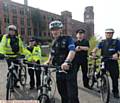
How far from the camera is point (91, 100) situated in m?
7.31

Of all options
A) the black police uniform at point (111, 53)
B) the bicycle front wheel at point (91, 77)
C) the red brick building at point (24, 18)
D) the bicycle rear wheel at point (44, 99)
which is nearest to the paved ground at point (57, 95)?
the bicycle front wheel at point (91, 77)

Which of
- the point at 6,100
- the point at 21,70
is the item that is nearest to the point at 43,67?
the point at 6,100

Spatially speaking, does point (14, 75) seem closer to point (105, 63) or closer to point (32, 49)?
point (32, 49)

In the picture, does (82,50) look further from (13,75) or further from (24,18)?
(24,18)

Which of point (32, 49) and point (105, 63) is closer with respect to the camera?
point (105, 63)

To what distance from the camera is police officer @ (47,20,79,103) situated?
496 cm

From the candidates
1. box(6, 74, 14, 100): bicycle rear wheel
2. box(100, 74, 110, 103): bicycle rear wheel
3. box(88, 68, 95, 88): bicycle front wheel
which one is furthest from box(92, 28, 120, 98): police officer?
box(6, 74, 14, 100): bicycle rear wheel

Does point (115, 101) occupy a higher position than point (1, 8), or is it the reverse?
point (1, 8)

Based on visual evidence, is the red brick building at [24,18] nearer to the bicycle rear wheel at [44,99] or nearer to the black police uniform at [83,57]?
the black police uniform at [83,57]

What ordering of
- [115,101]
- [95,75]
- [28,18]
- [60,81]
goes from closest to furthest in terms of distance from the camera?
[60,81], [115,101], [95,75], [28,18]

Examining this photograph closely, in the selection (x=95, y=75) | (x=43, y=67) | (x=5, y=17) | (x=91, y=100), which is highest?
(x=5, y=17)

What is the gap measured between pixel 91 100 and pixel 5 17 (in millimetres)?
65299

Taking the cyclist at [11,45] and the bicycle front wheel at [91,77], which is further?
the bicycle front wheel at [91,77]

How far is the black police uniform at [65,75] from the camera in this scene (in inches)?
196
